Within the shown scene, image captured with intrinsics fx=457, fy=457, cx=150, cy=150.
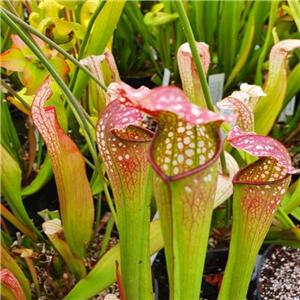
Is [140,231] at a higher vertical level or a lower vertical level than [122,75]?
higher

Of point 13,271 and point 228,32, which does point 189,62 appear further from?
point 228,32

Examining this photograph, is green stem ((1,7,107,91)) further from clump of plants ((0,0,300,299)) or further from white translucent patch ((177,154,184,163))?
white translucent patch ((177,154,184,163))

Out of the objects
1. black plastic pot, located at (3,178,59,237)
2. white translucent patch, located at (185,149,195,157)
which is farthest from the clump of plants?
black plastic pot, located at (3,178,59,237)

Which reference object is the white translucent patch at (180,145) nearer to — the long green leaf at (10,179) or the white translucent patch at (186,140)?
the white translucent patch at (186,140)

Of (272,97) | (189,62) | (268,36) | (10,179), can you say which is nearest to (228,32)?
(268,36)

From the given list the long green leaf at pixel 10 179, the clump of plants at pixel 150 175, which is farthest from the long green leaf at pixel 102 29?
the long green leaf at pixel 10 179

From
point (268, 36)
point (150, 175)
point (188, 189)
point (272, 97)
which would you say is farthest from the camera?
point (268, 36)

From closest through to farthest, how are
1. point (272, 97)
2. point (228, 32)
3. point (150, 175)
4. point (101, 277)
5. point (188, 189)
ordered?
point (188, 189)
point (150, 175)
point (101, 277)
point (272, 97)
point (228, 32)

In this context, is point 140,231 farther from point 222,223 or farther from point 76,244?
point 222,223

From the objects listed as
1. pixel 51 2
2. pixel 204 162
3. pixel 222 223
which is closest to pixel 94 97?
pixel 51 2
